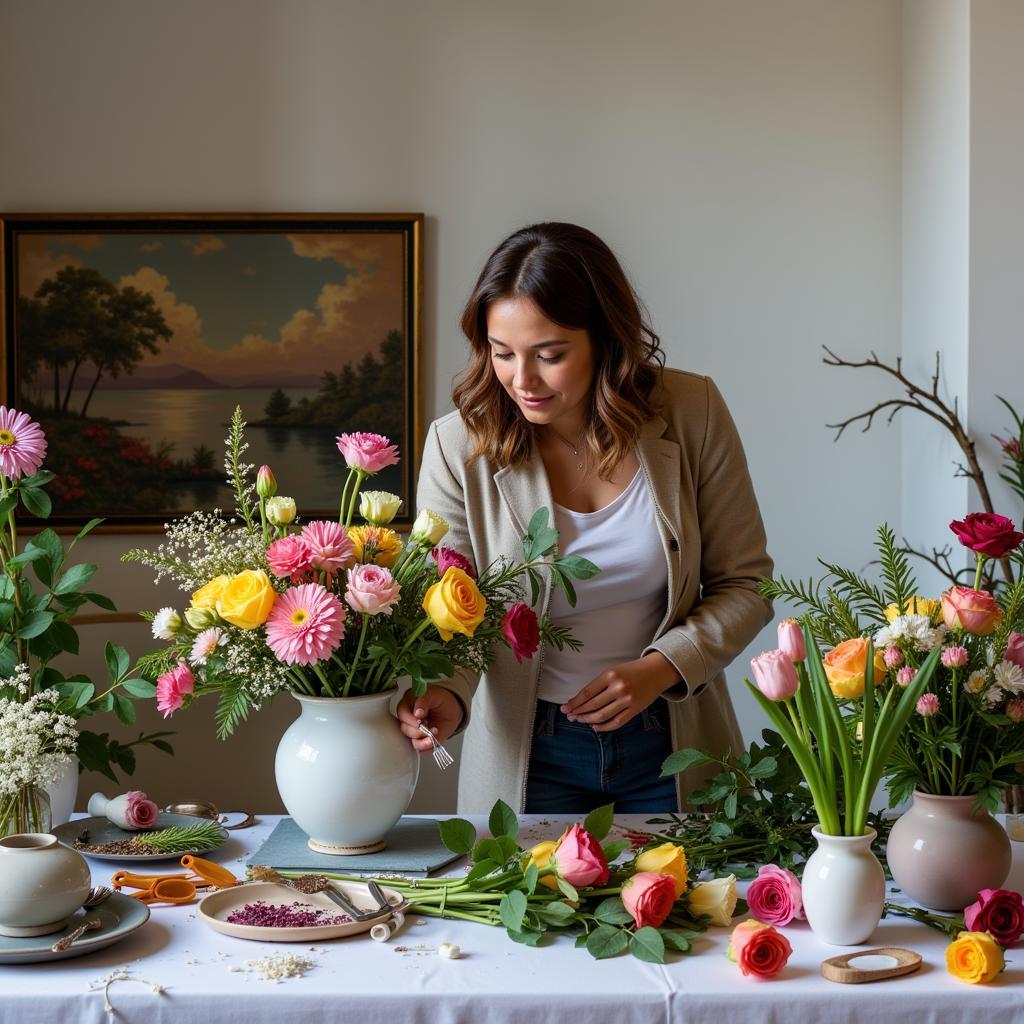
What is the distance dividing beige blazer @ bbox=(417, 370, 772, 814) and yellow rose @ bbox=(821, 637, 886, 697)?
50 centimetres

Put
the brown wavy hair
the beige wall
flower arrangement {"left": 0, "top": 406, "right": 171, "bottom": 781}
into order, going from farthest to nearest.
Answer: the beige wall < the brown wavy hair < flower arrangement {"left": 0, "top": 406, "right": 171, "bottom": 781}

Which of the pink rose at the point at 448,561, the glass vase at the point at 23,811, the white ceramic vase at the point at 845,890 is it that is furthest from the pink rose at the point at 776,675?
the glass vase at the point at 23,811

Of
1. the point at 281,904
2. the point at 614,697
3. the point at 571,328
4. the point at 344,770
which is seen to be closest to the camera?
the point at 281,904

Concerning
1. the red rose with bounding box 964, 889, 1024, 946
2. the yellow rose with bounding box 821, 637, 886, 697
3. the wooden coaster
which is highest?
the yellow rose with bounding box 821, 637, 886, 697

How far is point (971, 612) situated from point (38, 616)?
3.92 ft

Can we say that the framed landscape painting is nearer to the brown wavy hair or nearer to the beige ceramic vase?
the brown wavy hair

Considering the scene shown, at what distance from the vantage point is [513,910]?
1247 mm

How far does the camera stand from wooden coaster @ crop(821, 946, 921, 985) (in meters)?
1.17

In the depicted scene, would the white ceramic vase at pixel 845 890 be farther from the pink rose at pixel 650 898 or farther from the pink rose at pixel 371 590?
the pink rose at pixel 371 590

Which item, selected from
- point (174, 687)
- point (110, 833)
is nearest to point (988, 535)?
point (174, 687)

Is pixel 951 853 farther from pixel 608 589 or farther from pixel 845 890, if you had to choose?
pixel 608 589

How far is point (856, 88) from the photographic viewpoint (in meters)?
3.40

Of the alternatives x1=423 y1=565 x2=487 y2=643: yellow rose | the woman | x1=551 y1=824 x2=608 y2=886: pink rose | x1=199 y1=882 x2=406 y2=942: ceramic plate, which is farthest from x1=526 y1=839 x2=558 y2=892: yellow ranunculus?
the woman

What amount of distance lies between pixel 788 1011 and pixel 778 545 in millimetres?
2419
